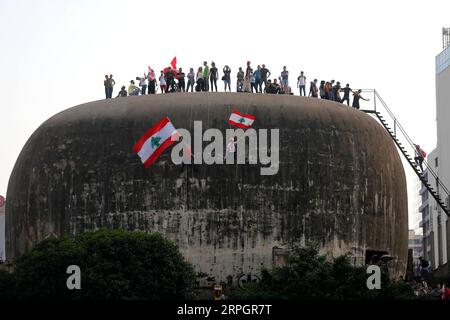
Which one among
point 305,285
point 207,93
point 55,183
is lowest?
point 305,285

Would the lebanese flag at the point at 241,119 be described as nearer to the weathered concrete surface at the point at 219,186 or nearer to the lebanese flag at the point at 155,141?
the weathered concrete surface at the point at 219,186

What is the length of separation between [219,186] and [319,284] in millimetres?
5409

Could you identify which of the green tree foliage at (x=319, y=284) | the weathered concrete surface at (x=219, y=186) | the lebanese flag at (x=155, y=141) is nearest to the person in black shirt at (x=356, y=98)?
the weathered concrete surface at (x=219, y=186)

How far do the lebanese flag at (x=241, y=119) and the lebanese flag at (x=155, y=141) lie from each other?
5.75 ft

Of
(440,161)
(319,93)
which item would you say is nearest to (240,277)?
(319,93)

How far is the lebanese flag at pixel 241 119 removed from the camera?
40.8 m

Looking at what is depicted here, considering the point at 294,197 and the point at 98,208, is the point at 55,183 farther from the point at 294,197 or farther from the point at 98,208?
the point at 294,197

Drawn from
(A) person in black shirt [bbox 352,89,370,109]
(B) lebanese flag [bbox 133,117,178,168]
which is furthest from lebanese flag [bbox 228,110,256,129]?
(A) person in black shirt [bbox 352,89,370,109]

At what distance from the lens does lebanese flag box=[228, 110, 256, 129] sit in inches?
1606

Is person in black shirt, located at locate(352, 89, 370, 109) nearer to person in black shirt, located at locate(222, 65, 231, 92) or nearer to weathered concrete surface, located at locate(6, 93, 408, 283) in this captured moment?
weathered concrete surface, located at locate(6, 93, 408, 283)

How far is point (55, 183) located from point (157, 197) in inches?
136

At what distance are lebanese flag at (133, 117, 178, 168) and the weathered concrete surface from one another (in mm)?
216

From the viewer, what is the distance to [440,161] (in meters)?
65.8
